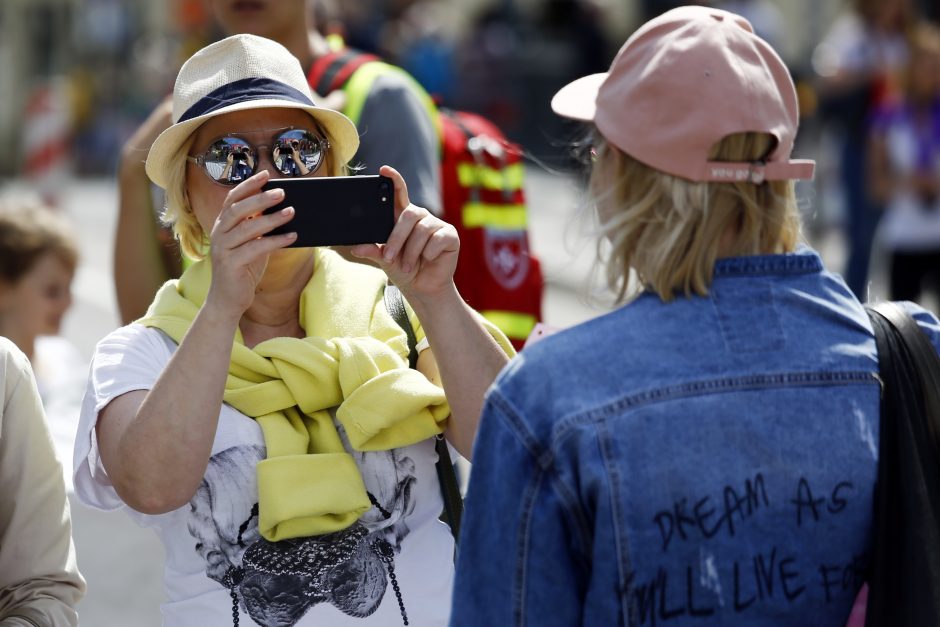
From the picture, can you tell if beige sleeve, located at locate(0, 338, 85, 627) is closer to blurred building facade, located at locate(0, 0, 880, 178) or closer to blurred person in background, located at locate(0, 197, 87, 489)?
blurred person in background, located at locate(0, 197, 87, 489)

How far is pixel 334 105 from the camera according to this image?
3621mm

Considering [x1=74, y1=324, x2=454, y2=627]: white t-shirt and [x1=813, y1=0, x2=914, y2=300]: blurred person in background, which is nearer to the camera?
[x1=74, y1=324, x2=454, y2=627]: white t-shirt

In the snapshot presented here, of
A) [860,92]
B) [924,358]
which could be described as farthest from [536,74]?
[924,358]

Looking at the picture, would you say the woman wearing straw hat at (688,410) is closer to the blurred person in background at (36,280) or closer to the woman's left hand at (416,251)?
the woman's left hand at (416,251)

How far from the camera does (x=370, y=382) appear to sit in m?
2.55

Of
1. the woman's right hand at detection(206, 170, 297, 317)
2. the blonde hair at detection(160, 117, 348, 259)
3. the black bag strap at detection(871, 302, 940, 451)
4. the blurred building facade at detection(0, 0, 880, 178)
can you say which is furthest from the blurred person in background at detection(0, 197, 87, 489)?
the blurred building facade at detection(0, 0, 880, 178)

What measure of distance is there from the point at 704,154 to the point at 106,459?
113 centimetres

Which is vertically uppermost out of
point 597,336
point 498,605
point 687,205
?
point 687,205

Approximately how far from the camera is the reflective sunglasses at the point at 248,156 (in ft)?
8.72

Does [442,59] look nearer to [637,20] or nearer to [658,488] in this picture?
[637,20]

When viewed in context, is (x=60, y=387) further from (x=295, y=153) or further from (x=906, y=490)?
(x=906, y=490)

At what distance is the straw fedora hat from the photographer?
8.77 ft

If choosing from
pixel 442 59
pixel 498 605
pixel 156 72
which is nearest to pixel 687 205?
pixel 498 605

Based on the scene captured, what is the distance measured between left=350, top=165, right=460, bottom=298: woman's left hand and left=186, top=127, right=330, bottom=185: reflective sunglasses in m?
0.27
